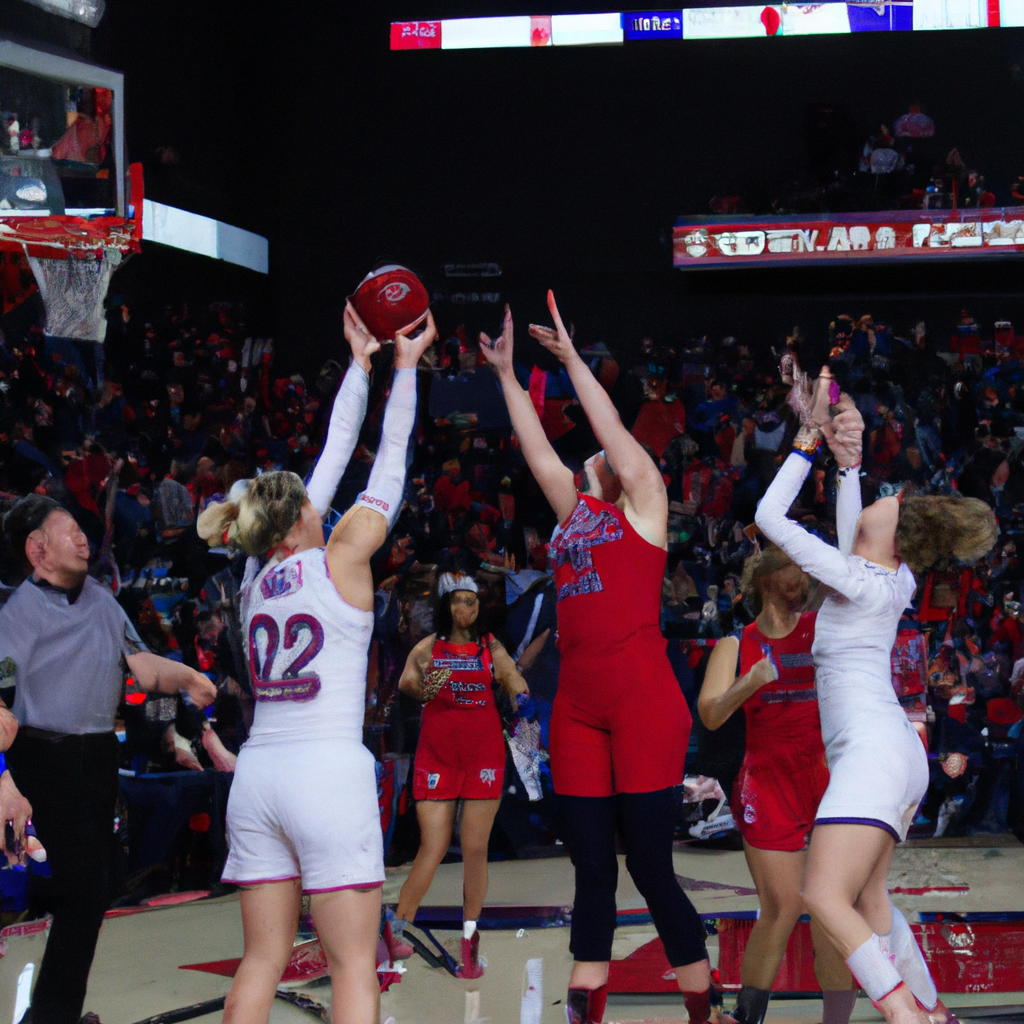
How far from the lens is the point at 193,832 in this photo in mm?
6160

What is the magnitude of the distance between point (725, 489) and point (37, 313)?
5.65 m

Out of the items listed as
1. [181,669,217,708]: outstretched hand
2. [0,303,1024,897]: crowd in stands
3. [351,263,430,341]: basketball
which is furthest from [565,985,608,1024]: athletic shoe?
[0,303,1024,897]: crowd in stands

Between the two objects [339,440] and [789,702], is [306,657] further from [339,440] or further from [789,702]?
[789,702]

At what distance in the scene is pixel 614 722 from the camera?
121 inches

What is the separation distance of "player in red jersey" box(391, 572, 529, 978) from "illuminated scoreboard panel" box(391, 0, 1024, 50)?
6659mm

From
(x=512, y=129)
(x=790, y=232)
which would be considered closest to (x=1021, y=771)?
(x=790, y=232)

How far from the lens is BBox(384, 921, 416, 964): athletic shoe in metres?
4.56

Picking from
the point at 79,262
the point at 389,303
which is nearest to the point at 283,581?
the point at 389,303

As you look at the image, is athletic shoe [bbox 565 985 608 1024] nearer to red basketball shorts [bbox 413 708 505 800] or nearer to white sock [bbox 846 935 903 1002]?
white sock [bbox 846 935 903 1002]

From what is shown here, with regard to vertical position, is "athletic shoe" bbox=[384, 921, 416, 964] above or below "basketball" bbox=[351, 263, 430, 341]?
below

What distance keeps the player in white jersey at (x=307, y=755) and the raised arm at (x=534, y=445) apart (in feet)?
1.68

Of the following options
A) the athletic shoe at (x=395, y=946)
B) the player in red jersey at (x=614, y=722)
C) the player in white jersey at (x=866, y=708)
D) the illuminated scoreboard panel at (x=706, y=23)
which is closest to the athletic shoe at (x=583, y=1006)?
the player in red jersey at (x=614, y=722)

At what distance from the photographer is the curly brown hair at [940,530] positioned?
322cm

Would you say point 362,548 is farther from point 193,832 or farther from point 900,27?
point 900,27
